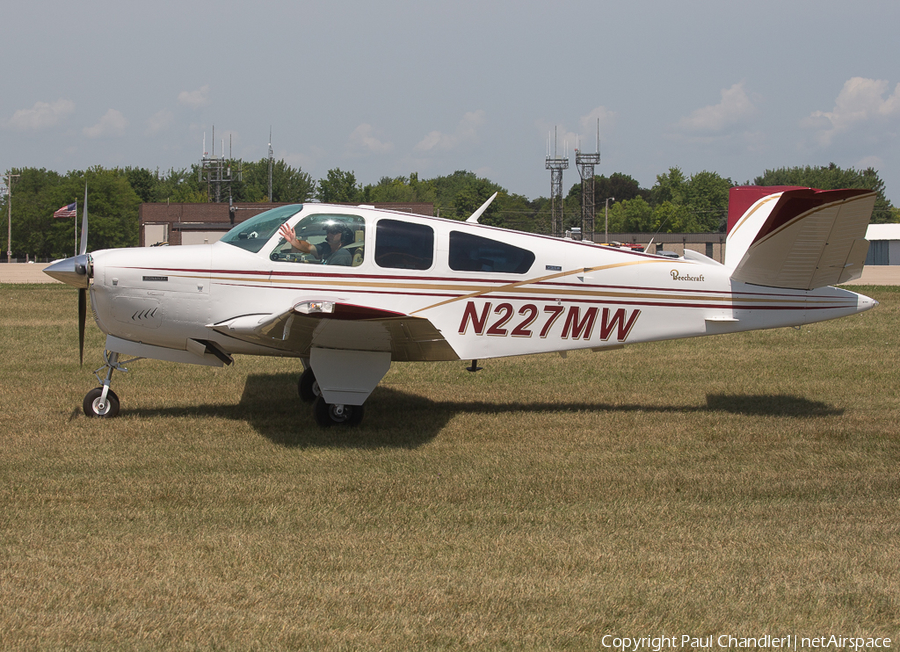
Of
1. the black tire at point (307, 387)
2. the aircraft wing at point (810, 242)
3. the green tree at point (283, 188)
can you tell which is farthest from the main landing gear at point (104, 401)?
the green tree at point (283, 188)

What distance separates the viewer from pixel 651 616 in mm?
3885

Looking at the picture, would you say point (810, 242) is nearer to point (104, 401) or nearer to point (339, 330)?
point (339, 330)

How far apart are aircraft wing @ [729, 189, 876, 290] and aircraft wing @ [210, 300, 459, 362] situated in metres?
3.47

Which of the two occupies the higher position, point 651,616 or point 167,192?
point 167,192

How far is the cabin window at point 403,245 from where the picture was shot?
25.8 ft

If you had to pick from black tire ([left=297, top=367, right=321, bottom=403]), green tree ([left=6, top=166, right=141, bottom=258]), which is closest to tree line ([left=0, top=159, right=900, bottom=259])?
green tree ([left=6, top=166, right=141, bottom=258])

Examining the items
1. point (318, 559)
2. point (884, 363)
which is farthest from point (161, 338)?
point (884, 363)

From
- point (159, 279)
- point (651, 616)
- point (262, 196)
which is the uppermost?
point (262, 196)

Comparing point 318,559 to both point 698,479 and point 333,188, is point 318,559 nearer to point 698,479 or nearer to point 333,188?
point 698,479

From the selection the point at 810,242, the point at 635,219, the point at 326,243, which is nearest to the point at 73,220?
the point at 635,219

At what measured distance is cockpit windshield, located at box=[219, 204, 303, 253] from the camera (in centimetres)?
783

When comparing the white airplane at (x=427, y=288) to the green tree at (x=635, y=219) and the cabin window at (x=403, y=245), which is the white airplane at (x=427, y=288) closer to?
the cabin window at (x=403, y=245)

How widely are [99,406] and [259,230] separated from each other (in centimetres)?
251

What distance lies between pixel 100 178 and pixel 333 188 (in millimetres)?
24880
